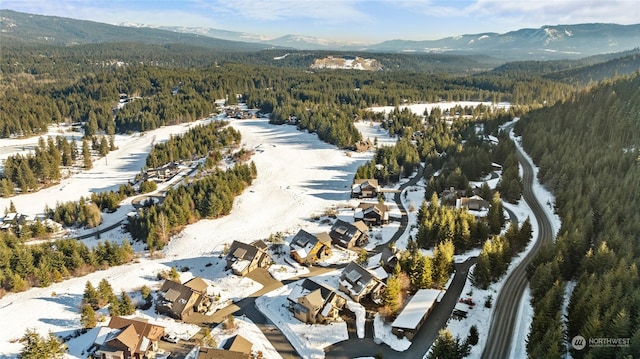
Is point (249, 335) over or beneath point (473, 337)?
beneath

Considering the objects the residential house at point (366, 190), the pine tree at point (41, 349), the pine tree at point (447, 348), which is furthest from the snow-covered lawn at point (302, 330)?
the residential house at point (366, 190)

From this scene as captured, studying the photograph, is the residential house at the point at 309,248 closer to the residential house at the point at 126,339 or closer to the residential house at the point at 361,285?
the residential house at the point at 361,285

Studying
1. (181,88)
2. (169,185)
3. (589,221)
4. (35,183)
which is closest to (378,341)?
(589,221)

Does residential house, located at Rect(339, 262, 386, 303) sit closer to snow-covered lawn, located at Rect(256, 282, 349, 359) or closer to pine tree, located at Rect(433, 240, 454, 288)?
snow-covered lawn, located at Rect(256, 282, 349, 359)

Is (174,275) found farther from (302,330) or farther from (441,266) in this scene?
(441,266)

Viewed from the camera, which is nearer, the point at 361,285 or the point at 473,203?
the point at 361,285

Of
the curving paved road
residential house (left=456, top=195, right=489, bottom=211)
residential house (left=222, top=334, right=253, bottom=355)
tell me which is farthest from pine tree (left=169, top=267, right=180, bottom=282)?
residential house (left=456, top=195, right=489, bottom=211)

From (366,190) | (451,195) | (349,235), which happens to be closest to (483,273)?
(349,235)
